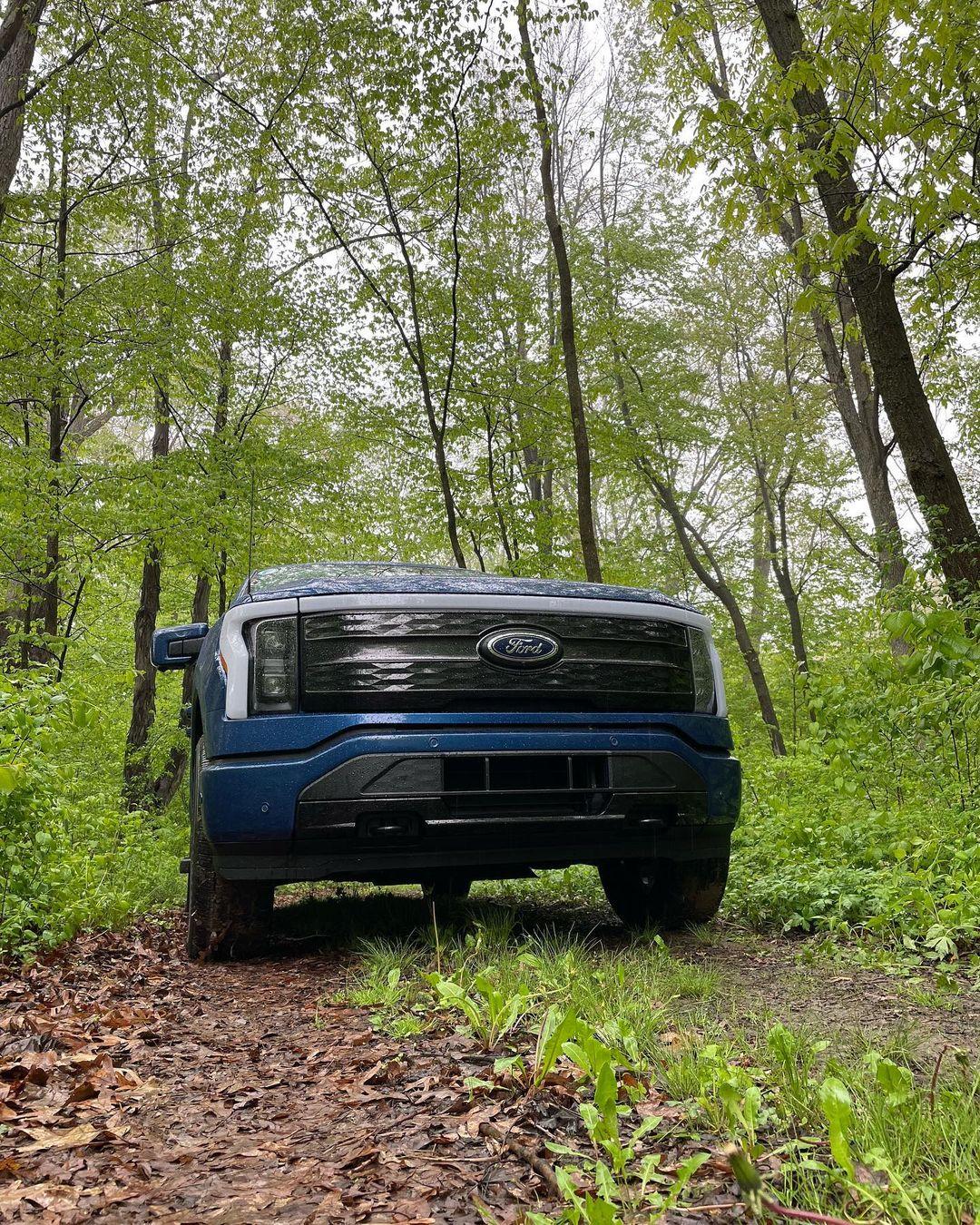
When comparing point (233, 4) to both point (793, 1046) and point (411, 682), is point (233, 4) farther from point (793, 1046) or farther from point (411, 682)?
point (793, 1046)

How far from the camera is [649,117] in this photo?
18.7m

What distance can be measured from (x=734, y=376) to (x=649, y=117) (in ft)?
18.9

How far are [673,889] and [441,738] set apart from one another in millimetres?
1466

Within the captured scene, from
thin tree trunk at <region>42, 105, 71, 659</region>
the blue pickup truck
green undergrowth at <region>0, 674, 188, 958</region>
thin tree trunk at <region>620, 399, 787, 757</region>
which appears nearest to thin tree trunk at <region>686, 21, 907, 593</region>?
thin tree trunk at <region>620, 399, 787, 757</region>

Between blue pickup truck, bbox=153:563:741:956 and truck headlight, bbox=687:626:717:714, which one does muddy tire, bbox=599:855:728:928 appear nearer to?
blue pickup truck, bbox=153:563:741:956

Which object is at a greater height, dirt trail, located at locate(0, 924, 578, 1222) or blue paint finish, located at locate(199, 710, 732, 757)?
blue paint finish, located at locate(199, 710, 732, 757)

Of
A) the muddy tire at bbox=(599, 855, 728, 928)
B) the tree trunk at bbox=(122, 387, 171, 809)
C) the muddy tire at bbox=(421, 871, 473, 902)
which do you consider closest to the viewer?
the muddy tire at bbox=(599, 855, 728, 928)

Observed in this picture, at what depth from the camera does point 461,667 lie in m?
3.32

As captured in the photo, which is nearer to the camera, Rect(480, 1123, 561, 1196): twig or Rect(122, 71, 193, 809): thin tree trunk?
Rect(480, 1123, 561, 1196): twig

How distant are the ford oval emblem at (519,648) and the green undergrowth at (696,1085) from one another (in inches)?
41.2

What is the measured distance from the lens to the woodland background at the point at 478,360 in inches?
175

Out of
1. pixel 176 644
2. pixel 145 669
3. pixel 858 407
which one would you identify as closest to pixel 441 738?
pixel 176 644

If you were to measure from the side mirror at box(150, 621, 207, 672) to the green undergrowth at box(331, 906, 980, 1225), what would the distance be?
7.03ft

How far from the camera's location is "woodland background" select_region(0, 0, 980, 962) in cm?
444
